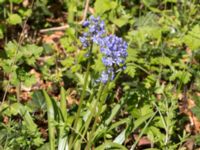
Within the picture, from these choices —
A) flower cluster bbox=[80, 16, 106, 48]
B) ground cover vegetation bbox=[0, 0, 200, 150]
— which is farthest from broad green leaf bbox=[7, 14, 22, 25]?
flower cluster bbox=[80, 16, 106, 48]

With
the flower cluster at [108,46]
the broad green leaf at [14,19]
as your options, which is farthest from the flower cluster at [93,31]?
the broad green leaf at [14,19]

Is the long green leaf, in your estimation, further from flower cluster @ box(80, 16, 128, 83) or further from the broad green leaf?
the broad green leaf

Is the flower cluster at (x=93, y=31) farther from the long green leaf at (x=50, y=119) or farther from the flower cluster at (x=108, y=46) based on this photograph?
the long green leaf at (x=50, y=119)

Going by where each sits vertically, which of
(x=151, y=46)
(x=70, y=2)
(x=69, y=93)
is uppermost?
(x=70, y=2)

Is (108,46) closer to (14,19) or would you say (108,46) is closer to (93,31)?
(93,31)

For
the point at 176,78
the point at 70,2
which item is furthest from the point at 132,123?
the point at 70,2

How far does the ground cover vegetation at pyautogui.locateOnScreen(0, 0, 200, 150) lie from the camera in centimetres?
288

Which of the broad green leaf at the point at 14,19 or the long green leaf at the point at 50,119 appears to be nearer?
the long green leaf at the point at 50,119

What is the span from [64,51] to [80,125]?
1423 millimetres

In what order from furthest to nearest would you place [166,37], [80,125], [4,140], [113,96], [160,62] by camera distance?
[166,37]
[160,62]
[113,96]
[80,125]
[4,140]

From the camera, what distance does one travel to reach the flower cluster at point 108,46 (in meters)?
2.49

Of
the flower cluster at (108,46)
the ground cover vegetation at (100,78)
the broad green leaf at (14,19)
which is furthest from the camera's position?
the broad green leaf at (14,19)

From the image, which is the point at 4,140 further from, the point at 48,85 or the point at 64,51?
the point at 64,51

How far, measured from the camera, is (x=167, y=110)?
3068 mm
